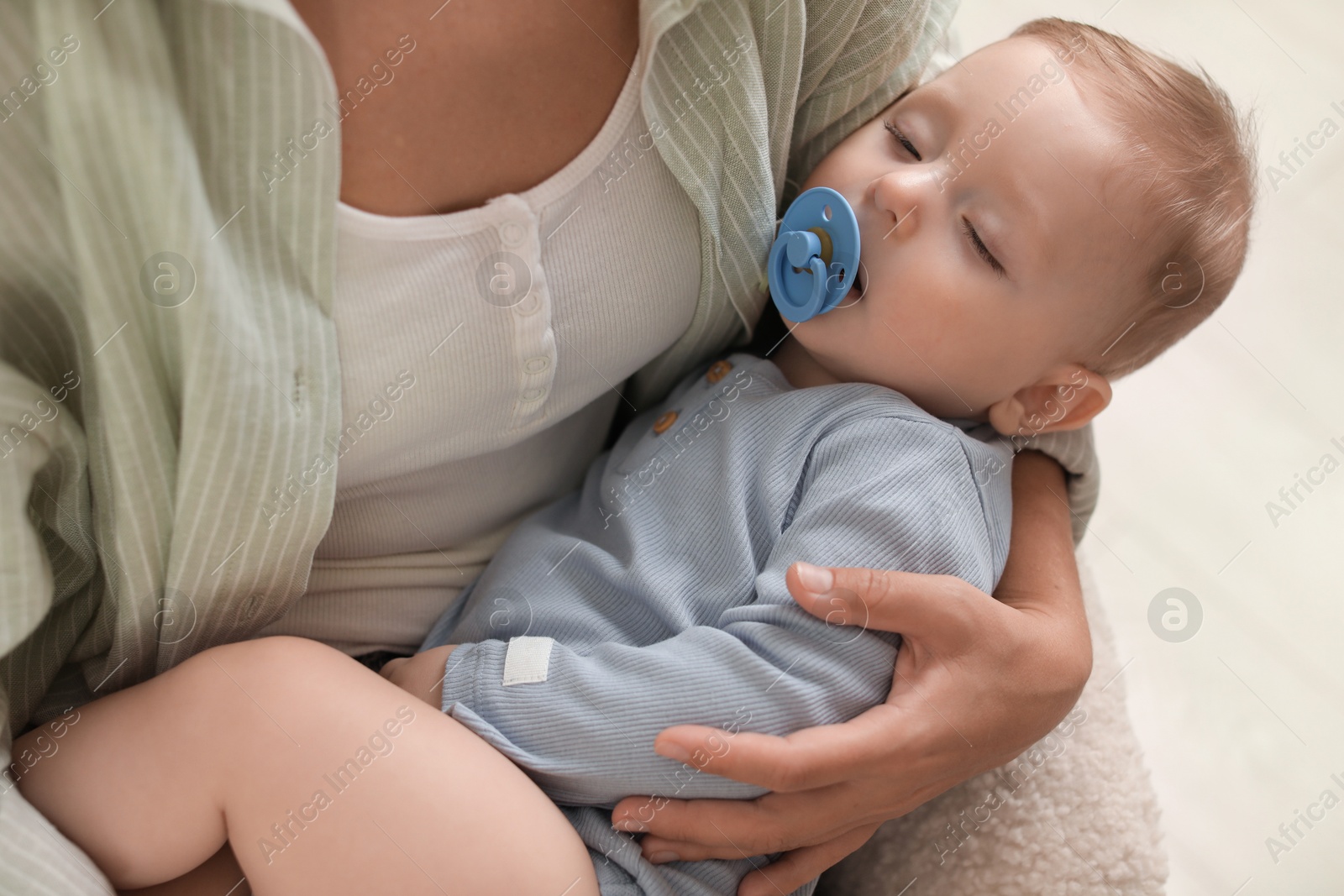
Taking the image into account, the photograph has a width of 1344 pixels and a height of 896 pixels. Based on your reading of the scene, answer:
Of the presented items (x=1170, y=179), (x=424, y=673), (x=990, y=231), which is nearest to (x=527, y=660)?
(x=424, y=673)

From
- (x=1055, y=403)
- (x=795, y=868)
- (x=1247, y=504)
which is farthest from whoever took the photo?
(x=1247, y=504)

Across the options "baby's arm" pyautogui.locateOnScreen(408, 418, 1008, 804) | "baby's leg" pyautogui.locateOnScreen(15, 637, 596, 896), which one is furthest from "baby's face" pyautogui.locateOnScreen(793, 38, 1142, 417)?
"baby's leg" pyautogui.locateOnScreen(15, 637, 596, 896)

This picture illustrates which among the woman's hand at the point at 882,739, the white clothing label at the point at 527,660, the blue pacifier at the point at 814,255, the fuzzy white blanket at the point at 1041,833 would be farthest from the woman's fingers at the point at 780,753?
the blue pacifier at the point at 814,255

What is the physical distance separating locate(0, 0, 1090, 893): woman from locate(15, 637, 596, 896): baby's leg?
0.16ft

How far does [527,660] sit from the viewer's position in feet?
2.41

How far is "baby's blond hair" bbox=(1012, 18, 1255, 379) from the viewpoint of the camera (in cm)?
79

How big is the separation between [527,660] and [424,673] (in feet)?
0.33

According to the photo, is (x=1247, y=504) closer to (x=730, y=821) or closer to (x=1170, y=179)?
(x=1170, y=179)

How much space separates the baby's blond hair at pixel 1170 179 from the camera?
788 millimetres

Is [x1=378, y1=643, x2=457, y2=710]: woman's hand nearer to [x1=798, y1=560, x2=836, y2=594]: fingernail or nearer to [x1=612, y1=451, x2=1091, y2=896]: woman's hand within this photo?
[x1=612, y1=451, x2=1091, y2=896]: woman's hand

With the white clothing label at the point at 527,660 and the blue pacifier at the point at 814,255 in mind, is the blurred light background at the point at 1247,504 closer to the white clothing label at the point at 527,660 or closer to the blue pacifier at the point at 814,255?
the blue pacifier at the point at 814,255

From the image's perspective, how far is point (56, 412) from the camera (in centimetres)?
59

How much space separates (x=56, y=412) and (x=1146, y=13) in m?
1.67

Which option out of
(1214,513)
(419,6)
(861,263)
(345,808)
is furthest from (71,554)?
(1214,513)
